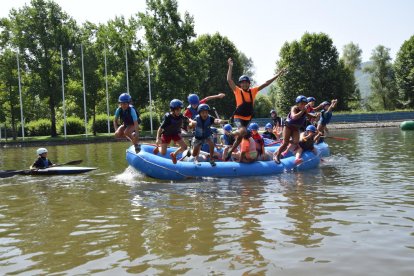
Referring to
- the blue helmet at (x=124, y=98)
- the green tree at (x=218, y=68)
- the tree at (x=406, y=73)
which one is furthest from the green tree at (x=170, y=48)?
the blue helmet at (x=124, y=98)

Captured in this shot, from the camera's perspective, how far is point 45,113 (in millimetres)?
66562

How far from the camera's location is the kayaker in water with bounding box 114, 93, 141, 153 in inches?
452

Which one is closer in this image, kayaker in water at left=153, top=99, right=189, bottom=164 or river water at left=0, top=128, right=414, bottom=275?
river water at left=0, top=128, right=414, bottom=275

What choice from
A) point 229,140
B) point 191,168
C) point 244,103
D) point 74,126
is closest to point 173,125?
point 191,168

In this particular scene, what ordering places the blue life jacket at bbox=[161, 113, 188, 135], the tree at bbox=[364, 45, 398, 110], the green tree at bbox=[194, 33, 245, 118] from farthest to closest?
1. the tree at bbox=[364, 45, 398, 110]
2. the green tree at bbox=[194, 33, 245, 118]
3. the blue life jacket at bbox=[161, 113, 188, 135]

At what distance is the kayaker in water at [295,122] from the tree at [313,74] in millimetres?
45213

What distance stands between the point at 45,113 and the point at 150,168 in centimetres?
6008

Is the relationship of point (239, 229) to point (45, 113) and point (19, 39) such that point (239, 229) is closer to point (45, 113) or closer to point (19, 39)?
point (19, 39)

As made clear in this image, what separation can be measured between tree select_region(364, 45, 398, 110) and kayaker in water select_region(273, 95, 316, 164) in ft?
197

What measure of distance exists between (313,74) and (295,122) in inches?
1856

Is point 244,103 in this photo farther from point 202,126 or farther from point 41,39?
point 41,39

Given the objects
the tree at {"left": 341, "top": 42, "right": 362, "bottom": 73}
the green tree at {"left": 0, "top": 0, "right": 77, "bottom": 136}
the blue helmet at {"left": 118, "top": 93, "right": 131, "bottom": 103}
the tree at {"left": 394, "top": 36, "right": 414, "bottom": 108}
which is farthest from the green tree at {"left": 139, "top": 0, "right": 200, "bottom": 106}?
the tree at {"left": 341, "top": 42, "right": 362, "bottom": 73}

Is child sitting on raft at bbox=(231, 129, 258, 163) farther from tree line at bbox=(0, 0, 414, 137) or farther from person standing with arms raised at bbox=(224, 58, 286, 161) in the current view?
tree line at bbox=(0, 0, 414, 137)

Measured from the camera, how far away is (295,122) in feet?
39.1
